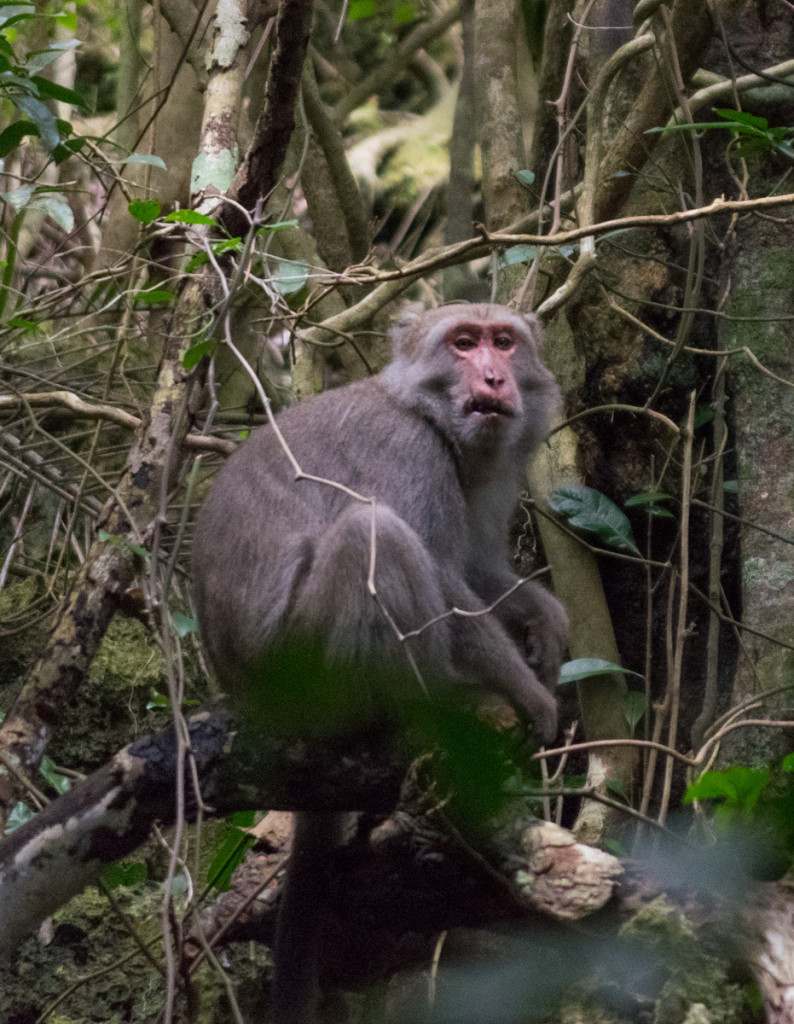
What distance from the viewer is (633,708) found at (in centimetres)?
492

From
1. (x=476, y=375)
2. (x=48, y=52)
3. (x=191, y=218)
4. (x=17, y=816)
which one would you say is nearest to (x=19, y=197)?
(x=48, y=52)

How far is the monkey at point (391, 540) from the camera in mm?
3166

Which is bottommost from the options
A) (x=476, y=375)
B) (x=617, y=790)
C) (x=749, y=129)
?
(x=617, y=790)

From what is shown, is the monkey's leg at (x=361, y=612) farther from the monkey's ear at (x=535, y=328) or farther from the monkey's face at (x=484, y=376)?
the monkey's ear at (x=535, y=328)

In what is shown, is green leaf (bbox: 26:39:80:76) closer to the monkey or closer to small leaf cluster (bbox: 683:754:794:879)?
the monkey

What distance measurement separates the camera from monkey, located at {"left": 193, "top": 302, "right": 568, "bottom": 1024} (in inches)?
125

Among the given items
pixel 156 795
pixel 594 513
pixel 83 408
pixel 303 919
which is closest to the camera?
pixel 156 795

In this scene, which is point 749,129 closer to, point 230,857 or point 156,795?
point 156,795

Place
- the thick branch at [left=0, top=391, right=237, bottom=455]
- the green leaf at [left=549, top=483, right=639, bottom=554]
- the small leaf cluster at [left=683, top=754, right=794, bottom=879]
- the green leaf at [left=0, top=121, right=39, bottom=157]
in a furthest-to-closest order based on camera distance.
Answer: the green leaf at [left=549, top=483, right=639, bottom=554] → the thick branch at [left=0, top=391, right=237, bottom=455] → the green leaf at [left=0, top=121, right=39, bottom=157] → the small leaf cluster at [left=683, top=754, right=794, bottom=879]

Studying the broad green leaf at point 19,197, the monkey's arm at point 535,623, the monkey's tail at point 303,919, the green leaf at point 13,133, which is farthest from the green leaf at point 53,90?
the monkey's tail at point 303,919

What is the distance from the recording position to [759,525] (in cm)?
459

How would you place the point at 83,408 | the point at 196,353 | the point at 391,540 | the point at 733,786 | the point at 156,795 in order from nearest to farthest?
the point at 733,786, the point at 156,795, the point at 391,540, the point at 196,353, the point at 83,408

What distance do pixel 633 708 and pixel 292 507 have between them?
2187 millimetres

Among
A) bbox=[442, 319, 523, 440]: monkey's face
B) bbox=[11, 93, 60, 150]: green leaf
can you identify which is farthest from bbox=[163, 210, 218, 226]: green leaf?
bbox=[442, 319, 523, 440]: monkey's face
